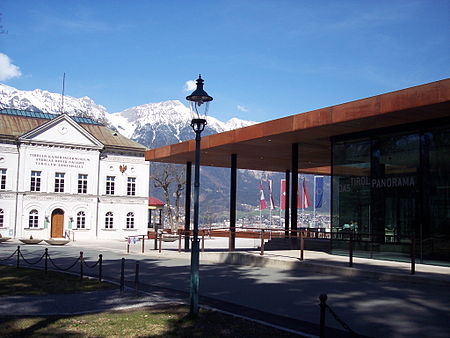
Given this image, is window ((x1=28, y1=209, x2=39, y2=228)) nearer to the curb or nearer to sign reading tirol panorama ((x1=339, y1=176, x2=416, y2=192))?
the curb

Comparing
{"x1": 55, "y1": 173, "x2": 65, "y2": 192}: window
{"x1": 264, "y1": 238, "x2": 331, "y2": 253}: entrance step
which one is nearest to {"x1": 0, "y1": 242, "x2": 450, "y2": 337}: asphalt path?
{"x1": 264, "y1": 238, "x2": 331, "y2": 253}: entrance step

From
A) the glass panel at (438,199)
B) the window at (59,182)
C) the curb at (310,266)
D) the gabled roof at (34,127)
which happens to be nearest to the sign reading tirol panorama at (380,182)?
the glass panel at (438,199)

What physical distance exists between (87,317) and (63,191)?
39471 millimetres

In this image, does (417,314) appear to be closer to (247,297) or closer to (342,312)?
(342,312)

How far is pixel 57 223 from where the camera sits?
154ft

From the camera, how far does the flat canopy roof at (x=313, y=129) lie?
15284 mm

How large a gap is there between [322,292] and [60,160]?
3866cm

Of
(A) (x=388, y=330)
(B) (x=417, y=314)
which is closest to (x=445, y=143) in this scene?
(B) (x=417, y=314)

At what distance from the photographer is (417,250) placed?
17.1m

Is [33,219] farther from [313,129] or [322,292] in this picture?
[322,292]

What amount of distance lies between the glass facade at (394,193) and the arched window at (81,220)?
106 feet

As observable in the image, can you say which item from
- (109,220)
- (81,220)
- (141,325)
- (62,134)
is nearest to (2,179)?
(62,134)

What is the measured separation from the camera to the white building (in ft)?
148

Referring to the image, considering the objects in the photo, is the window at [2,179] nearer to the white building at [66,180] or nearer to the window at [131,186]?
the white building at [66,180]
